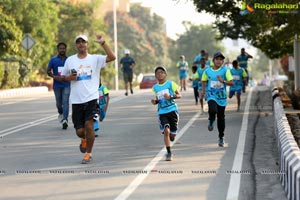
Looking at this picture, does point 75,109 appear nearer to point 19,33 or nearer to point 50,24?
point 19,33

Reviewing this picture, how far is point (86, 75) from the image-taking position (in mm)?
11539

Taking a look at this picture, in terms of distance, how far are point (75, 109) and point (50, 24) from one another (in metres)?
37.1

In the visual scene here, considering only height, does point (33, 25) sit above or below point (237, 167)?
above

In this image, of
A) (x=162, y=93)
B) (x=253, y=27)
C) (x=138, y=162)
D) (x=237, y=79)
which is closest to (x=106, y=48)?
(x=162, y=93)

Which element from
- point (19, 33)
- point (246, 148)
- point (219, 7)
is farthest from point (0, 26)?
point (246, 148)

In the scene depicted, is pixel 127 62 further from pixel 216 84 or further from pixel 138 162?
pixel 138 162

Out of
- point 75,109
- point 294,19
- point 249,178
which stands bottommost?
point 249,178

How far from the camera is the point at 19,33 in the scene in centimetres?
3931

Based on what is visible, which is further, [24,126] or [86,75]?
[24,126]

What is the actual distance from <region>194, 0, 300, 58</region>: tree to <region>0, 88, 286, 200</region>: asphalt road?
477 centimetres

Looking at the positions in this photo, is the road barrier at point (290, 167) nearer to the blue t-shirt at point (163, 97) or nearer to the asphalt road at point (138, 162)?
the asphalt road at point (138, 162)

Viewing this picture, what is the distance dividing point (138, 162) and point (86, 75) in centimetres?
157

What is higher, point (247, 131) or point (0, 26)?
point (0, 26)

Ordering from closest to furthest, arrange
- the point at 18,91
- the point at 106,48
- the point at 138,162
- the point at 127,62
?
1. the point at 106,48
2. the point at 138,162
3. the point at 127,62
4. the point at 18,91
